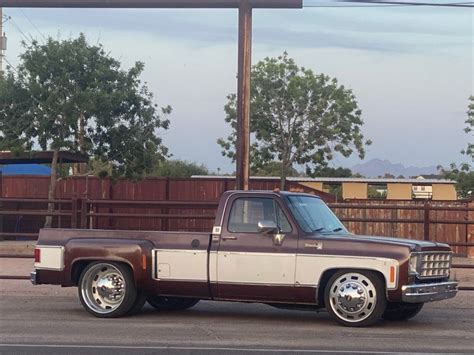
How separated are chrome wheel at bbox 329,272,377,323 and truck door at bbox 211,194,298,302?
0.59 m

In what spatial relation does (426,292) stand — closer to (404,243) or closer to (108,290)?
(404,243)

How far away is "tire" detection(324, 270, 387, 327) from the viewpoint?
447 inches

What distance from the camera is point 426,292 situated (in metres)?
11.5

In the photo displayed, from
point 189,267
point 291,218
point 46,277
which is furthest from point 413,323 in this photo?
point 46,277

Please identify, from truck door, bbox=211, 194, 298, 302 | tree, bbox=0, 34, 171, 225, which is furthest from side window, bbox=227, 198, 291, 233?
tree, bbox=0, 34, 171, 225

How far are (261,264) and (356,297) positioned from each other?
4.33 ft

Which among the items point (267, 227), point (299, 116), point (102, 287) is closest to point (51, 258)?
point (102, 287)

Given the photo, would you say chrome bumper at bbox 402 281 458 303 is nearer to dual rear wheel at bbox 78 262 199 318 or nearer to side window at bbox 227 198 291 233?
side window at bbox 227 198 291 233

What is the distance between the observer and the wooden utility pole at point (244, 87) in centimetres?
1725

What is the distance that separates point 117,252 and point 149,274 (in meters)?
0.55

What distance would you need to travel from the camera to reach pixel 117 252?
482 inches

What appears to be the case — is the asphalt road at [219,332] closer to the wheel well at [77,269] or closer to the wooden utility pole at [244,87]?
the wheel well at [77,269]

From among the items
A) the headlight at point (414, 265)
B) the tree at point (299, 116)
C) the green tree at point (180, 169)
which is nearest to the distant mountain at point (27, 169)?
the tree at point (299, 116)

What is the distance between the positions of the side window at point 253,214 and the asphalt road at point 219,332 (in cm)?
130
